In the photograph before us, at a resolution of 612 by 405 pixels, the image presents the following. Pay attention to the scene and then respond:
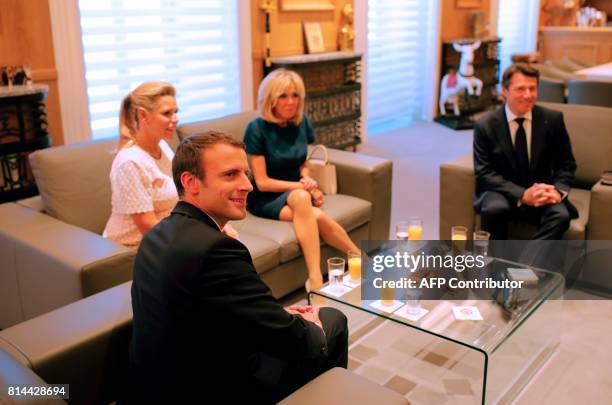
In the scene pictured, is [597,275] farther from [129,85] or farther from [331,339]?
[129,85]

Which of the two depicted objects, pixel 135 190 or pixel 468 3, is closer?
Result: pixel 135 190

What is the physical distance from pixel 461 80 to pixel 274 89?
483cm

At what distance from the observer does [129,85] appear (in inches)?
172

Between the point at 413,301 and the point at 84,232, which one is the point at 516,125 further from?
the point at 84,232

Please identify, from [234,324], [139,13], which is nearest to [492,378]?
[234,324]

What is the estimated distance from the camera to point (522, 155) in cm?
338

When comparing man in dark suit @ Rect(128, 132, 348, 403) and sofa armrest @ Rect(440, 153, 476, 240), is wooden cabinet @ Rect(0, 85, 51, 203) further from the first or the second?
sofa armrest @ Rect(440, 153, 476, 240)

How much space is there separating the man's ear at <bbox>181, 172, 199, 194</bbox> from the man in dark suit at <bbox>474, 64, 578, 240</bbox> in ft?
6.71

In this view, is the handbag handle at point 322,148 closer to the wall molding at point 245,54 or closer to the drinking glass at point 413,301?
the drinking glass at point 413,301

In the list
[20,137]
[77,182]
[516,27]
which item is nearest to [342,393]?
[77,182]

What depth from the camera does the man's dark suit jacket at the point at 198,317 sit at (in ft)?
4.96

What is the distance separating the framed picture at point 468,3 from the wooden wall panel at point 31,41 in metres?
5.81

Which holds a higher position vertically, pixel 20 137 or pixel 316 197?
pixel 20 137

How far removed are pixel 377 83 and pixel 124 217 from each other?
5.07 metres
